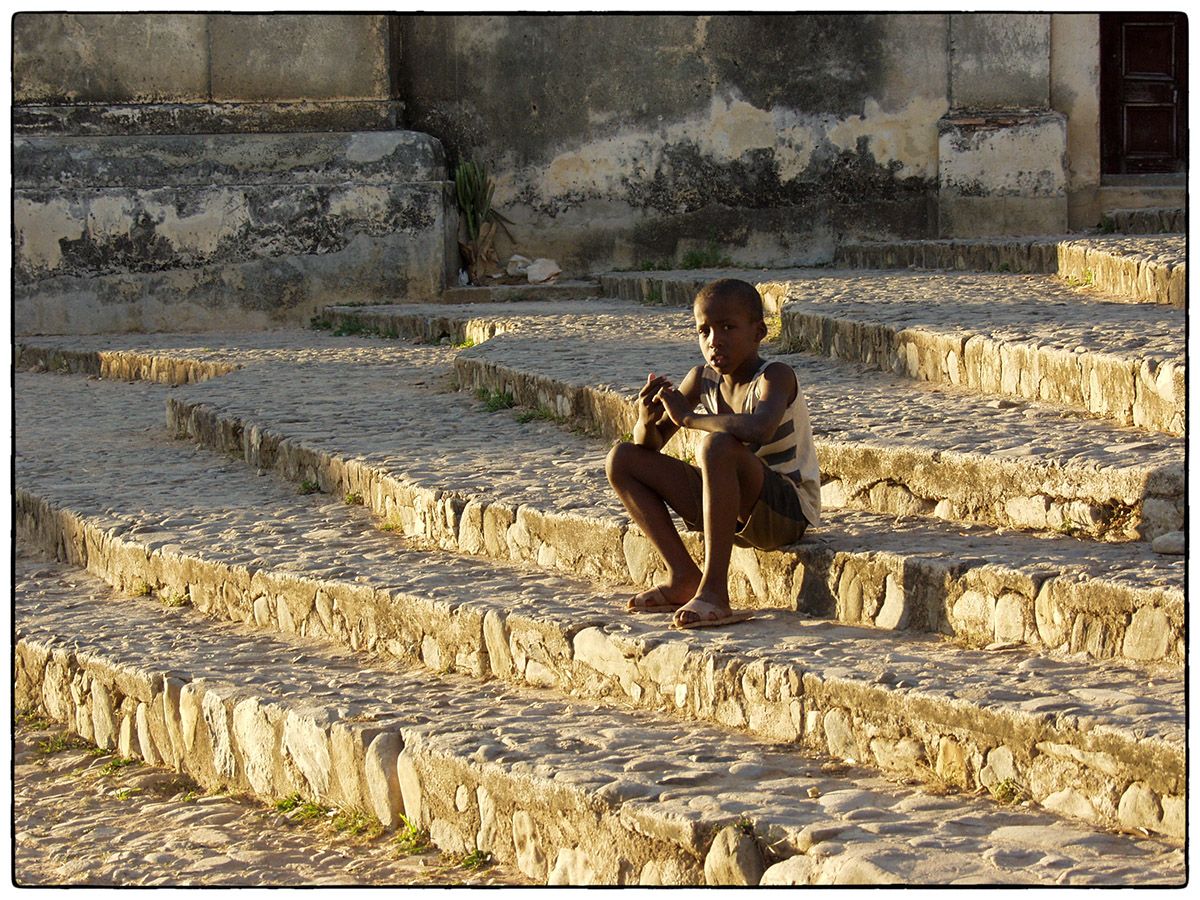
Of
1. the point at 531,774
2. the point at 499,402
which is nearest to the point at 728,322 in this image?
the point at 531,774

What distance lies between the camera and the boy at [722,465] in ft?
13.4

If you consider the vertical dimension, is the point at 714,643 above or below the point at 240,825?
above

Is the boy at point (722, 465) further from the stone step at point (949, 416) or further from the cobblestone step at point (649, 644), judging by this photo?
the stone step at point (949, 416)

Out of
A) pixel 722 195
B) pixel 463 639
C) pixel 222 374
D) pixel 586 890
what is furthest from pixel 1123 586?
pixel 722 195

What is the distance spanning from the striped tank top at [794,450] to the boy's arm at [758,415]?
33 mm

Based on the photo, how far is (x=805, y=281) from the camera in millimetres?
8875

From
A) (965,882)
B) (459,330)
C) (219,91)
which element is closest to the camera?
(965,882)

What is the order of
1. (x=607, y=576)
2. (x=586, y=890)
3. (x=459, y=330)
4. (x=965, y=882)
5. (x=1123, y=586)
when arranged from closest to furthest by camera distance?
(x=965, y=882)
(x=586, y=890)
(x=1123, y=586)
(x=607, y=576)
(x=459, y=330)

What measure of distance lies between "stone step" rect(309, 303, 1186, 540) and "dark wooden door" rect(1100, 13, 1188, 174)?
494 cm

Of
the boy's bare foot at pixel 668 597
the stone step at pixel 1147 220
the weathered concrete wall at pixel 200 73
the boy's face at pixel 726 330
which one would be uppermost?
the weathered concrete wall at pixel 200 73

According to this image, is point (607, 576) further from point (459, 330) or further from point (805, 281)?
point (459, 330)

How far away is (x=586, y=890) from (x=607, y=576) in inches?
61.0

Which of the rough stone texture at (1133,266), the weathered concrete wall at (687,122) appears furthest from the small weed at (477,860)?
the weathered concrete wall at (687,122)

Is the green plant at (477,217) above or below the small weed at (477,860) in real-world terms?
above
